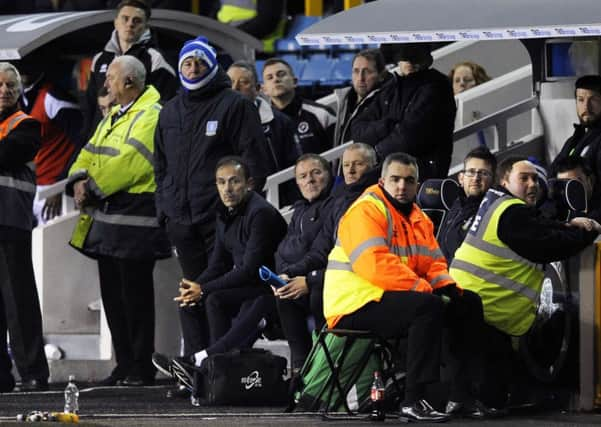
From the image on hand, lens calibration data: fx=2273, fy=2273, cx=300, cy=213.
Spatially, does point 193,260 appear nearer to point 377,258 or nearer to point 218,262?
point 218,262

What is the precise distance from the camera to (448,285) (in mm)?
14227

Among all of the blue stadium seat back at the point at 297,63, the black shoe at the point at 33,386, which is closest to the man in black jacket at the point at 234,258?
the black shoe at the point at 33,386

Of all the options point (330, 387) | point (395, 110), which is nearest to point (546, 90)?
point (395, 110)

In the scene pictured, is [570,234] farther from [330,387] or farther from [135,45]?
[135,45]

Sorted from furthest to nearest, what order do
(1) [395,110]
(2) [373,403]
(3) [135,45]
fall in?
(3) [135,45] < (1) [395,110] < (2) [373,403]

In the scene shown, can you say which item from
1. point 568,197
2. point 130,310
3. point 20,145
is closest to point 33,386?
point 130,310

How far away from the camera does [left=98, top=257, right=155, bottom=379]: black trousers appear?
55.9 feet

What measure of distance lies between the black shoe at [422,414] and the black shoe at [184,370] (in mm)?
2316

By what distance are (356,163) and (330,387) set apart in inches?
81.9

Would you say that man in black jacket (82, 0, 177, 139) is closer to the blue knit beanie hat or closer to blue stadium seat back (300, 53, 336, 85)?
the blue knit beanie hat

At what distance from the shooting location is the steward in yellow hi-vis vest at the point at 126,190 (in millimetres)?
17016

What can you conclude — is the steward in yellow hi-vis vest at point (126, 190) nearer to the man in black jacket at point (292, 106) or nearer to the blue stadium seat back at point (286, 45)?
the man in black jacket at point (292, 106)

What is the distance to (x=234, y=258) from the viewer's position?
53.1 feet

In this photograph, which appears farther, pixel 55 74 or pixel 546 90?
pixel 55 74
